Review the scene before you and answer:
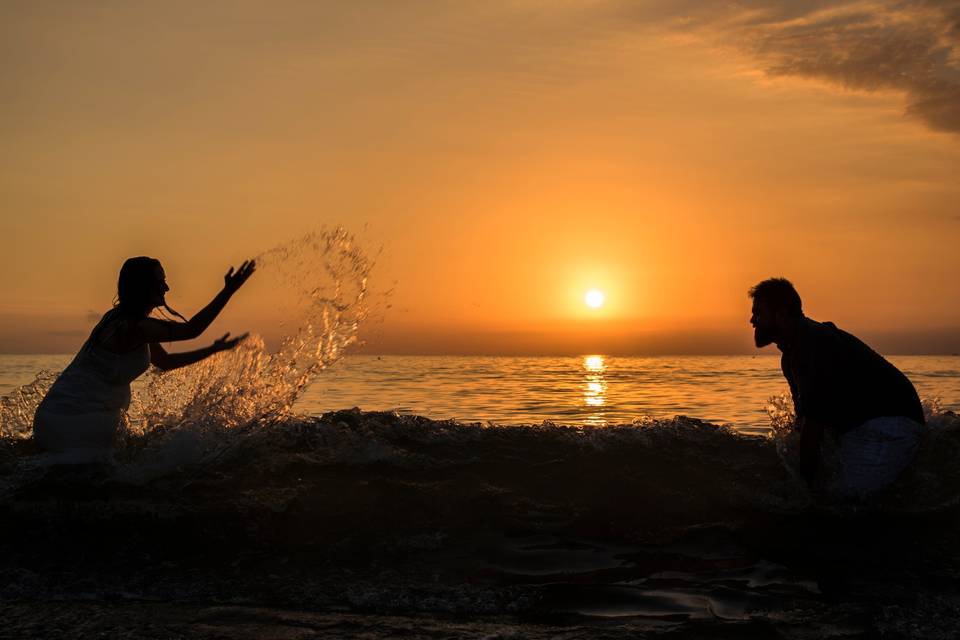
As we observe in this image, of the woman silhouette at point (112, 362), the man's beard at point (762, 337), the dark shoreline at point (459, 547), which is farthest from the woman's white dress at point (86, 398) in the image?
the man's beard at point (762, 337)

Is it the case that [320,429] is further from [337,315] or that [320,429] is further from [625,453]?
[625,453]

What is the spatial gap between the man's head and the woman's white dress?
19.0 feet

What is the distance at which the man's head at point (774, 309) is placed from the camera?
762 cm

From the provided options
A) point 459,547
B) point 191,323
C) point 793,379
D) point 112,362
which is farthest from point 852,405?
point 112,362

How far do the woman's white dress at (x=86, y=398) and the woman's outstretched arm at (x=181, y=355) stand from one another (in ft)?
1.60

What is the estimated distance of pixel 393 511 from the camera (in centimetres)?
738

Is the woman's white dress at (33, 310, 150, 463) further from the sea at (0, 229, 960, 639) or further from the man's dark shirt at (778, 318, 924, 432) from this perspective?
the man's dark shirt at (778, 318, 924, 432)

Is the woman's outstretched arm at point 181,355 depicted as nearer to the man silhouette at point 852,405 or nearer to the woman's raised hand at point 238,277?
the woman's raised hand at point 238,277

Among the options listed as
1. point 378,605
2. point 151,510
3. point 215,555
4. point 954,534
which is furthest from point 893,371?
point 151,510

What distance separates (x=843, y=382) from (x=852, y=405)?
0.79ft

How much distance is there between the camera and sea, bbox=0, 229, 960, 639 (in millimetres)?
5023

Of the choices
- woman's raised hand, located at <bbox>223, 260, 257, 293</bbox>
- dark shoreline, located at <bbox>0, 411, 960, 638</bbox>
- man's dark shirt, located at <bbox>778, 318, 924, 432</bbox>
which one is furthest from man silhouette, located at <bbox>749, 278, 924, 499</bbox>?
woman's raised hand, located at <bbox>223, 260, 257, 293</bbox>

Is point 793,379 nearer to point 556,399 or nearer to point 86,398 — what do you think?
point 86,398

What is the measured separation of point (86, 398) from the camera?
7.11 metres
